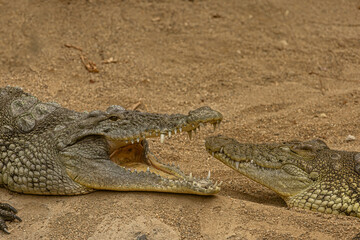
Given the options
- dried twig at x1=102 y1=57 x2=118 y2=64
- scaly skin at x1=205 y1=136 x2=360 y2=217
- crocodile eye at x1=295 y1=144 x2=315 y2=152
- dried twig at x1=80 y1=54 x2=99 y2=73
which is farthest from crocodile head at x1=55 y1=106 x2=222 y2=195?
dried twig at x1=102 y1=57 x2=118 y2=64

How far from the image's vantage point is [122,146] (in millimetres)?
4652

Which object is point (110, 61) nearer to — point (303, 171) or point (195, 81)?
point (195, 81)

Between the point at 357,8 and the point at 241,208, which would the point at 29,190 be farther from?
the point at 357,8

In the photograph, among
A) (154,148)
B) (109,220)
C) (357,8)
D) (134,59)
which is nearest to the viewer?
(109,220)

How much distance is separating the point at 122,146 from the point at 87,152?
0.40 m

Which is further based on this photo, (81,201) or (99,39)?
(99,39)

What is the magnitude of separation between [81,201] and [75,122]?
0.80m

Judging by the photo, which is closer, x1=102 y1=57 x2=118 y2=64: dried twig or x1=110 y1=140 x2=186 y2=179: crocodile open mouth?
x1=110 y1=140 x2=186 y2=179: crocodile open mouth

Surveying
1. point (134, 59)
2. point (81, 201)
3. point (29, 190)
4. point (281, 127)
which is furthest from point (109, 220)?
point (134, 59)

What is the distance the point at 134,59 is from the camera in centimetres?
764

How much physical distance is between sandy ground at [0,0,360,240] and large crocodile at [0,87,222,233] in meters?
0.14

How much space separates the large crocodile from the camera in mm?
4219

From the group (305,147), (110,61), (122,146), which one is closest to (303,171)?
(305,147)

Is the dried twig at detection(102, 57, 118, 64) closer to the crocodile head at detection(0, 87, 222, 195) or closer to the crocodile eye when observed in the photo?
the crocodile head at detection(0, 87, 222, 195)
